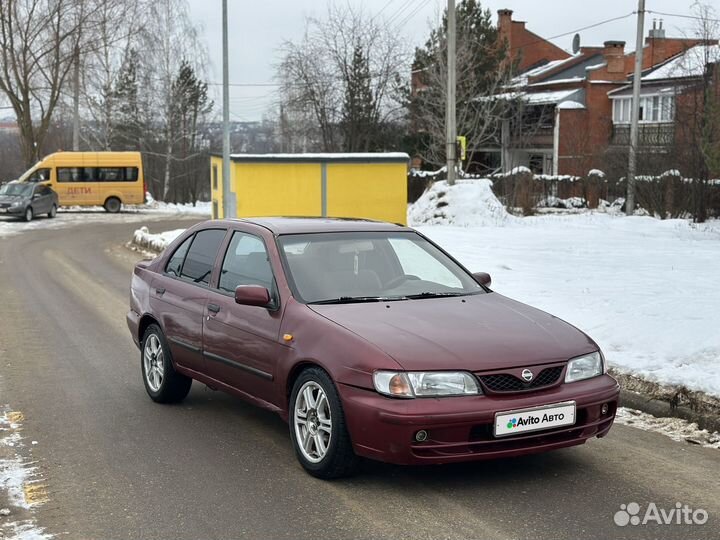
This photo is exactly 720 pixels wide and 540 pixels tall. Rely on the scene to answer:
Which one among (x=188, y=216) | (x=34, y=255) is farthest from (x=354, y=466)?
(x=188, y=216)

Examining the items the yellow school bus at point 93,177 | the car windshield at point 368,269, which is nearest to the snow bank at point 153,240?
the car windshield at point 368,269

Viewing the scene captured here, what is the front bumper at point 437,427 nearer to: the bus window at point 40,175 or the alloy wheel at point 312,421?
the alloy wheel at point 312,421

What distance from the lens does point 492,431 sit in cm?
479

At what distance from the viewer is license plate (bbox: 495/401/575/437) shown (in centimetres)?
478

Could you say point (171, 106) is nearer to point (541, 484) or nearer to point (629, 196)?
point (629, 196)

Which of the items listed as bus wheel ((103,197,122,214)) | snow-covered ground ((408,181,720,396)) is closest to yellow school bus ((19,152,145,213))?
bus wheel ((103,197,122,214))

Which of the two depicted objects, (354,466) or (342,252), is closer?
(354,466)

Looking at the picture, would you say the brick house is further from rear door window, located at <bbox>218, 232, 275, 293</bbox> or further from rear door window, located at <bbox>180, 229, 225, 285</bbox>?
rear door window, located at <bbox>218, 232, 275, 293</bbox>

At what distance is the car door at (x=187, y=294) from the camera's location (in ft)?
21.5

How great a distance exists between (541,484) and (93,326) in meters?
7.24

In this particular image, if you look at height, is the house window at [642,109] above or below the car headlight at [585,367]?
above

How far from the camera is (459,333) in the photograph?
5.12 m

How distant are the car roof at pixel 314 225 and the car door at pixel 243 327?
17 cm

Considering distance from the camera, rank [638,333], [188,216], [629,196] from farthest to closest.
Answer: [188,216] < [629,196] < [638,333]
